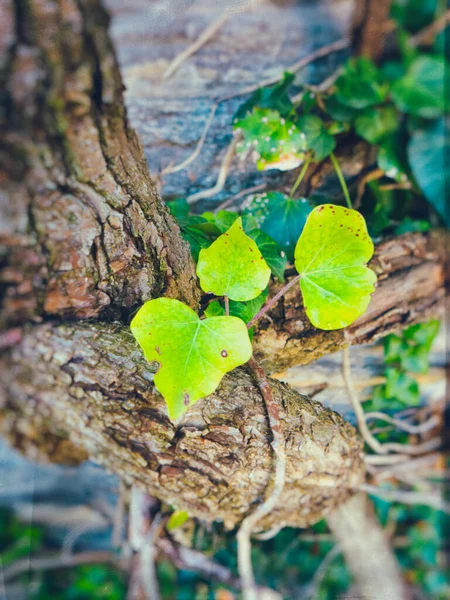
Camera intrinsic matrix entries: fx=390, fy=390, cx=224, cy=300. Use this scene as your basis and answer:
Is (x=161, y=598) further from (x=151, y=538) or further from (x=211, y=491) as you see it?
(x=211, y=491)

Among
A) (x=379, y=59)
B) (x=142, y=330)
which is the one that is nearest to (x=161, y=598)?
(x=142, y=330)

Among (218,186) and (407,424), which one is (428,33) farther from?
(407,424)

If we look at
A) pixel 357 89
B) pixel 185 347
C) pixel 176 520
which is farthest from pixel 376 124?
pixel 176 520

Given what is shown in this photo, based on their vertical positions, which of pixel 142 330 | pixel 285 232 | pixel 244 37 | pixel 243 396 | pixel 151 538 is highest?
pixel 244 37

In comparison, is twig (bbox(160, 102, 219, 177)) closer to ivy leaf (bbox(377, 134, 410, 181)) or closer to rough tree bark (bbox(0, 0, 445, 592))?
rough tree bark (bbox(0, 0, 445, 592))

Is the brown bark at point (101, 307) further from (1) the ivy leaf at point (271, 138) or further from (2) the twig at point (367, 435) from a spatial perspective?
(1) the ivy leaf at point (271, 138)

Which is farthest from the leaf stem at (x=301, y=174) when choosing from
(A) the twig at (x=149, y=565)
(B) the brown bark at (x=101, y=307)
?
(A) the twig at (x=149, y=565)
